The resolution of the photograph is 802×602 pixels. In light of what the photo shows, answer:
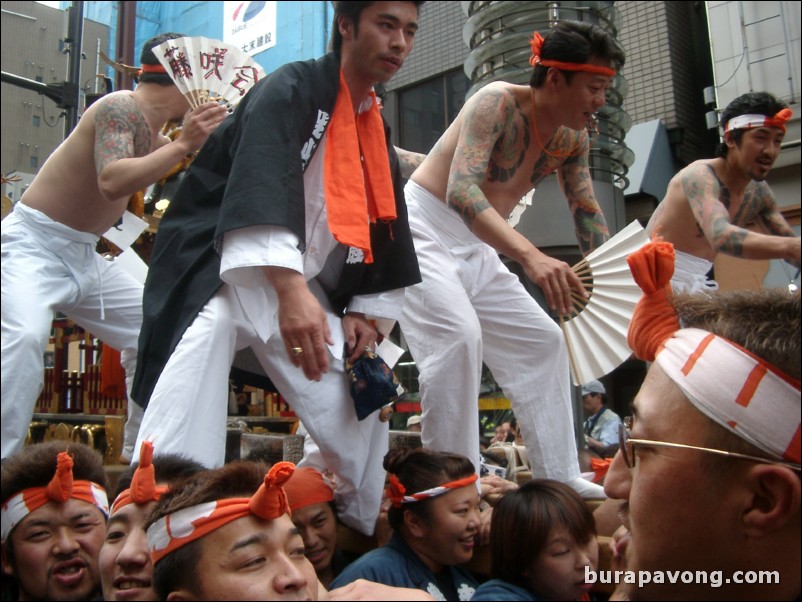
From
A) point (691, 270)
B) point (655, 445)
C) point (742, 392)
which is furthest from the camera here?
point (691, 270)

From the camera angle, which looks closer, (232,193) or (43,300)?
(232,193)

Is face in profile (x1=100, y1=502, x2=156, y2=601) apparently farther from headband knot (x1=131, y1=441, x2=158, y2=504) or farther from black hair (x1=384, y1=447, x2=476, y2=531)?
black hair (x1=384, y1=447, x2=476, y2=531)

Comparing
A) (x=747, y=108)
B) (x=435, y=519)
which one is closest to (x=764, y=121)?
(x=747, y=108)

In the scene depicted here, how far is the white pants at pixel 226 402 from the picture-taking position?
1.97 metres

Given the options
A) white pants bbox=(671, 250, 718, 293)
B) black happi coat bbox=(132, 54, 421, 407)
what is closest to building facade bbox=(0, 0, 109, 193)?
black happi coat bbox=(132, 54, 421, 407)

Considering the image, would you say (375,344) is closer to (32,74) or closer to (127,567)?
(127,567)

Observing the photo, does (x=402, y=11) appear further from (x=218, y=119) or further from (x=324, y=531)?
(x=324, y=531)

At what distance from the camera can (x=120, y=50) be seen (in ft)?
10.1

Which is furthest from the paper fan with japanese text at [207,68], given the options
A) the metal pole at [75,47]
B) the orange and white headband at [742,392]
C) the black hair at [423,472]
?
the orange and white headband at [742,392]

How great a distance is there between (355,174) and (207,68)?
0.79 meters

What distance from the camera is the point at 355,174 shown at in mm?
2189

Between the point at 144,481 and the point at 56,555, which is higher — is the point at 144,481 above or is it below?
above

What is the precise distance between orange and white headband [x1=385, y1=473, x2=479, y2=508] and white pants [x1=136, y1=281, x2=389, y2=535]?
0.07 metres

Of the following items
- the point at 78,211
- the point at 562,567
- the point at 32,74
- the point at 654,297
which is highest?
the point at 32,74
